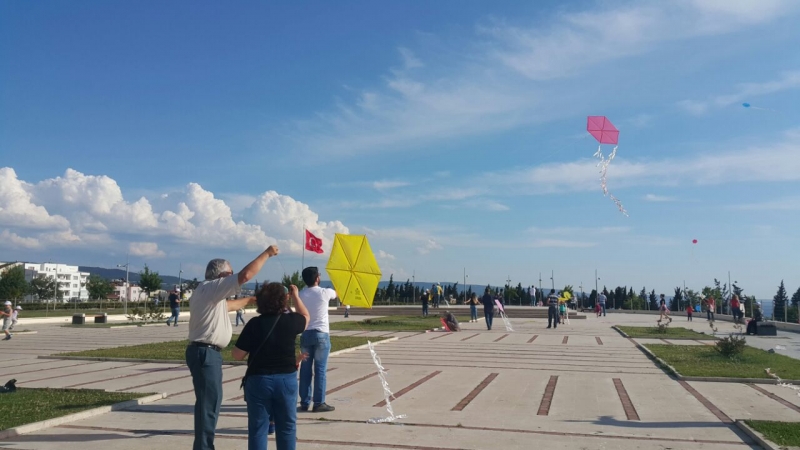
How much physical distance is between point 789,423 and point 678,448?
1978 millimetres

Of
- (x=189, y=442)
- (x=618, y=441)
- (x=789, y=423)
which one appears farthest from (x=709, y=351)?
(x=189, y=442)

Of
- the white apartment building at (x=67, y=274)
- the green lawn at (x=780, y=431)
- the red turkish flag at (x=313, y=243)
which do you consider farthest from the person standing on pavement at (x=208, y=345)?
the white apartment building at (x=67, y=274)

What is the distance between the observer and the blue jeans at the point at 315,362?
8.34 metres

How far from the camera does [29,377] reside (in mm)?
12016

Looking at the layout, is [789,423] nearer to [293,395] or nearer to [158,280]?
[293,395]

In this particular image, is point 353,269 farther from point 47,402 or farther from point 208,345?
point 208,345

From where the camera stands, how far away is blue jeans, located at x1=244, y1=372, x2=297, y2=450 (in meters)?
5.00

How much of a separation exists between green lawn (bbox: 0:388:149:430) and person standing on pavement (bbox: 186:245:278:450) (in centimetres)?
312

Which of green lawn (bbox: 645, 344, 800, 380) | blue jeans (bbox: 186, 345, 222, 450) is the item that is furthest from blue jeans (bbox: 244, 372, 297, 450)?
green lawn (bbox: 645, 344, 800, 380)

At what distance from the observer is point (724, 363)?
46.0ft

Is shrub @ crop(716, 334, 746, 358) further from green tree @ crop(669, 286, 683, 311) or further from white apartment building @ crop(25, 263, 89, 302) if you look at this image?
white apartment building @ crop(25, 263, 89, 302)

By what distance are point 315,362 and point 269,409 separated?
3.32 meters

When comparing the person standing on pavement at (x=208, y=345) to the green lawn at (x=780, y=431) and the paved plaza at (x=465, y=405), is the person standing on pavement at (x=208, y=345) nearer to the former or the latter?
the paved plaza at (x=465, y=405)

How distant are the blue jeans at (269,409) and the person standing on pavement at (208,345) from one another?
0.49 meters
